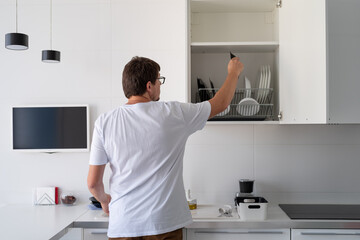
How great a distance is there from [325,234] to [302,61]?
3.12 ft

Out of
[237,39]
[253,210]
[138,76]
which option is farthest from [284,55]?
[138,76]

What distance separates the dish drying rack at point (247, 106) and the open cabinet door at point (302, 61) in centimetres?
11

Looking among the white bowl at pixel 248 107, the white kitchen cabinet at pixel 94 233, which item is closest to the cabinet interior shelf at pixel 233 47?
the white bowl at pixel 248 107

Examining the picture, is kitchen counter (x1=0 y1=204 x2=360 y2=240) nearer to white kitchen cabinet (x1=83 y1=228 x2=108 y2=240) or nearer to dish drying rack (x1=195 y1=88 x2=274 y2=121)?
white kitchen cabinet (x1=83 y1=228 x2=108 y2=240)

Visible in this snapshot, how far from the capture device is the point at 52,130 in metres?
2.50

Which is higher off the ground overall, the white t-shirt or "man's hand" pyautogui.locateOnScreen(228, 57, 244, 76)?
"man's hand" pyautogui.locateOnScreen(228, 57, 244, 76)

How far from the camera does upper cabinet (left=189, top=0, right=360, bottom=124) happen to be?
1657mm

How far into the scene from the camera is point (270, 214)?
2154 mm

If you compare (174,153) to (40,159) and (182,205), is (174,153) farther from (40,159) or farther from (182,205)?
(40,159)

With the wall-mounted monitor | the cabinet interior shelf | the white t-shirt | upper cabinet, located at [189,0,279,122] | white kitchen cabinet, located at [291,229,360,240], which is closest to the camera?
the white t-shirt

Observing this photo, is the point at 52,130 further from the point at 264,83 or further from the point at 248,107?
the point at 264,83

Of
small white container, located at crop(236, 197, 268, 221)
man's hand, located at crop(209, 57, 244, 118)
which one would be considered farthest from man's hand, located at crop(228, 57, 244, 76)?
small white container, located at crop(236, 197, 268, 221)

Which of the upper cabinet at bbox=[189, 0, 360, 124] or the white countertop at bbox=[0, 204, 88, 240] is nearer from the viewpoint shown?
the upper cabinet at bbox=[189, 0, 360, 124]

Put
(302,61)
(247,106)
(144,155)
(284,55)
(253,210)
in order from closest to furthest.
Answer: (144,155), (302,61), (253,210), (284,55), (247,106)
